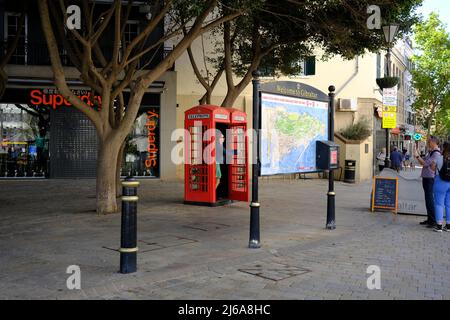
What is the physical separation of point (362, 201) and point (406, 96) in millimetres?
36775

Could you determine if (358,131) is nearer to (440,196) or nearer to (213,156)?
(213,156)

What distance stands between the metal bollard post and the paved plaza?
19 cm

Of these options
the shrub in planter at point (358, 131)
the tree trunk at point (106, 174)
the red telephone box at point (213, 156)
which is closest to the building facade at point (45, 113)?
the red telephone box at point (213, 156)

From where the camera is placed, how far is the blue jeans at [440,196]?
31.4ft

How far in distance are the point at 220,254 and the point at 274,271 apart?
1122 mm

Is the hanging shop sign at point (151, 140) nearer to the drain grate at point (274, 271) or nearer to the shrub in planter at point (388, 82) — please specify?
the shrub in planter at point (388, 82)

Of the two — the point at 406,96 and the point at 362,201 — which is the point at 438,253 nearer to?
the point at 362,201

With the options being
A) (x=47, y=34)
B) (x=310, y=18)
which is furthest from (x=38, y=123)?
(x=310, y=18)

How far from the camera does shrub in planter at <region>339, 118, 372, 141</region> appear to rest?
2297 cm

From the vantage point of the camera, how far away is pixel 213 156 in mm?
12312

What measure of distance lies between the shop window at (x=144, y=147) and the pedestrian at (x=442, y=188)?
1317 cm

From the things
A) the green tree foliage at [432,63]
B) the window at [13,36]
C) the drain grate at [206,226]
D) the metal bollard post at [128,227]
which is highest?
the green tree foliage at [432,63]

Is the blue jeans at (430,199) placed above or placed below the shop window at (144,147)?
below
